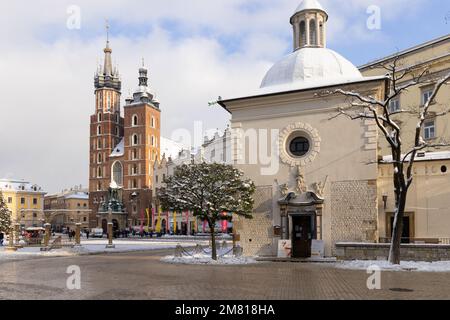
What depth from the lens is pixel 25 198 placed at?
109000 millimetres

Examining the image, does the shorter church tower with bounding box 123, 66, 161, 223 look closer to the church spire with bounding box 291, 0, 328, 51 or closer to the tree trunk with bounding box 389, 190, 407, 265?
the church spire with bounding box 291, 0, 328, 51

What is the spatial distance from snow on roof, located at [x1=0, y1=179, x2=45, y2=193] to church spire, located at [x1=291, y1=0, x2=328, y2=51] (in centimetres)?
9843

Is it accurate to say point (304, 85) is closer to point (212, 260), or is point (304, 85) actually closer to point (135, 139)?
point (212, 260)

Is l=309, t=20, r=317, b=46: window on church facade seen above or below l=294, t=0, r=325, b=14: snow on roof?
below

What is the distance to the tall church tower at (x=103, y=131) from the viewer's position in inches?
3819

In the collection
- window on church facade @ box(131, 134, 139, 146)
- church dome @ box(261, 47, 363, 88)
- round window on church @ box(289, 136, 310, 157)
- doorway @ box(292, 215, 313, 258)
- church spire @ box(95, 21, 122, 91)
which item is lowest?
doorway @ box(292, 215, 313, 258)

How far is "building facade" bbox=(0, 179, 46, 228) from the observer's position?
4178 inches

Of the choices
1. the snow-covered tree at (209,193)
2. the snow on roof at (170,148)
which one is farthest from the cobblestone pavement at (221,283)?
the snow on roof at (170,148)

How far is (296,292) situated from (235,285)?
81.4 inches

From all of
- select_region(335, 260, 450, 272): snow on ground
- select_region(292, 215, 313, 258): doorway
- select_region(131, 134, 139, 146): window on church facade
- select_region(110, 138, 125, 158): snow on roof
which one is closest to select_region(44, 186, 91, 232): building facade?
select_region(110, 138, 125, 158): snow on roof

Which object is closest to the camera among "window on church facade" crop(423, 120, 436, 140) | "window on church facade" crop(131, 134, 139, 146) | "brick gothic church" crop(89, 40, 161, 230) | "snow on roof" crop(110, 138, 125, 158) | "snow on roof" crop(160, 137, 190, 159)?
"window on church facade" crop(423, 120, 436, 140)

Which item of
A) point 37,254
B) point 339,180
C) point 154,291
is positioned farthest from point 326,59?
point 37,254
